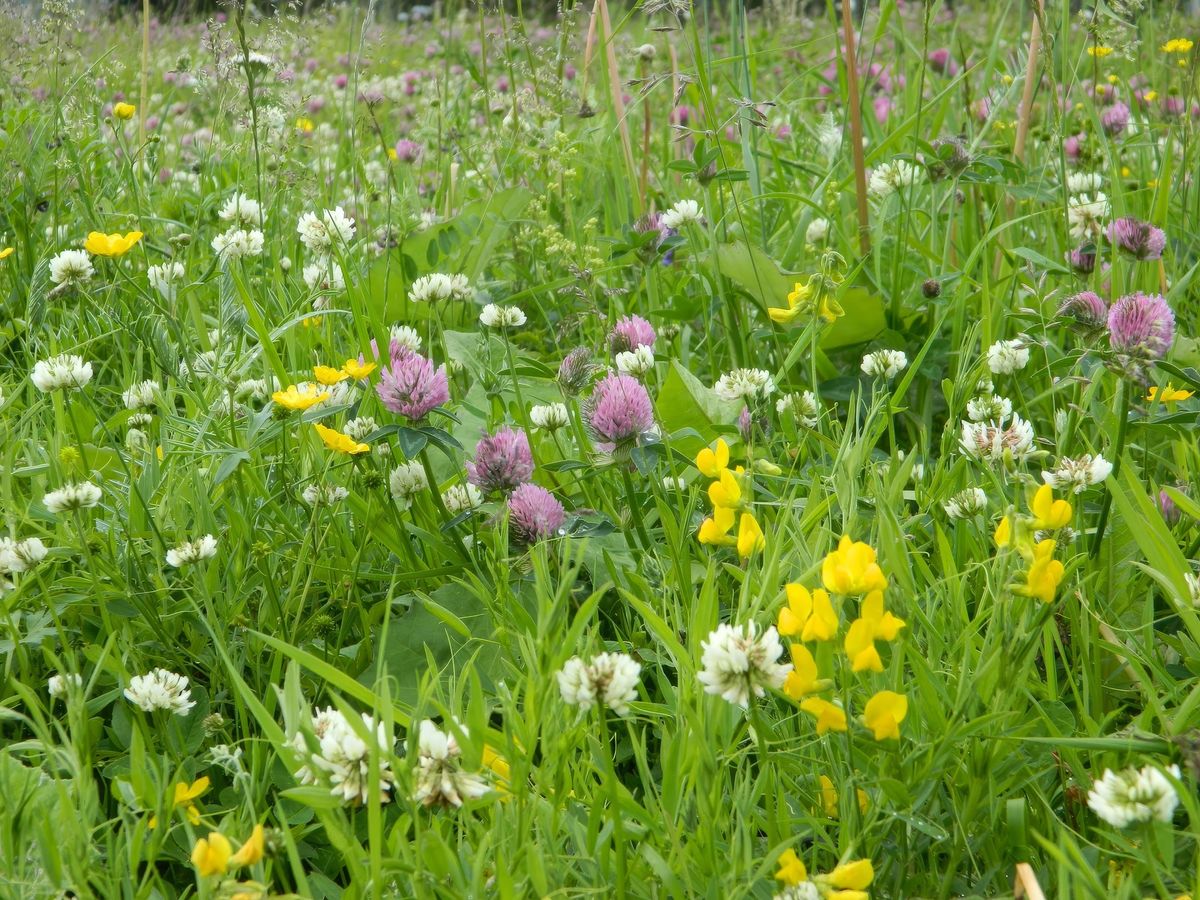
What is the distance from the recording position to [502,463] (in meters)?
1.42

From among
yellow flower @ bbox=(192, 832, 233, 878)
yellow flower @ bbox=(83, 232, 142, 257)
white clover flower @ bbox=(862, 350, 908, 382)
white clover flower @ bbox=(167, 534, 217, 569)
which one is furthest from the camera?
yellow flower @ bbox=(83, 232, 142, 257)

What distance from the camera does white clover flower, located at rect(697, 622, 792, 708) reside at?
885mm

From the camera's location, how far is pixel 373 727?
0.86m

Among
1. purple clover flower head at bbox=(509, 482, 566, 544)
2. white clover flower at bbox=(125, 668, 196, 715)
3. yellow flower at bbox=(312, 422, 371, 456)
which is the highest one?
yellow flower at bbox=(312, 422, 371, 456)

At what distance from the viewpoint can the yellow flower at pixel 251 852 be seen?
0.83 metres

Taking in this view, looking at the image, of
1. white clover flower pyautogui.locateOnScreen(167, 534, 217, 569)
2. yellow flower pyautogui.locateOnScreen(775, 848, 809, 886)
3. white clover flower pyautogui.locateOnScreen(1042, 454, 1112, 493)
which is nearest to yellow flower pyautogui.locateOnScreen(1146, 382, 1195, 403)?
white clover flower pyautogui.locateOnScreen(1042, 454, 1112, 493)

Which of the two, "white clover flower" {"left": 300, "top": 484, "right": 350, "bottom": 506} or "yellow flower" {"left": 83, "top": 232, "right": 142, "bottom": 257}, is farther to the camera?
"yellow flower" {"left": 83, "top": 232, "right": 142, "bottom": 257}

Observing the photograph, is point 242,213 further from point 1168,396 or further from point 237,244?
point 1168,396

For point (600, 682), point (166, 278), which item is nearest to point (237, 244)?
point (166, 278)

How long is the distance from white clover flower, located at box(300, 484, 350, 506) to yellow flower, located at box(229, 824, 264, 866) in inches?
25.3

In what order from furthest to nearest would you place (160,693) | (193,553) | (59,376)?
(59,376) < (193,553) < (160,693)

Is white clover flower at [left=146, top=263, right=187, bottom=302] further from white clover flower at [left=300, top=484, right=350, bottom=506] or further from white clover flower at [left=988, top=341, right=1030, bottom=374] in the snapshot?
white clover flower at [left=988, top=341, right=1030, bottom=374]

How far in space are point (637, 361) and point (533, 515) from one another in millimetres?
299

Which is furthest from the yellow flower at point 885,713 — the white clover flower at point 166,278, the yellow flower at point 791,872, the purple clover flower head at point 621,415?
the white clover flower at point 166,278
